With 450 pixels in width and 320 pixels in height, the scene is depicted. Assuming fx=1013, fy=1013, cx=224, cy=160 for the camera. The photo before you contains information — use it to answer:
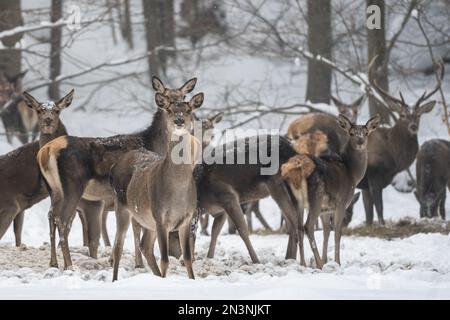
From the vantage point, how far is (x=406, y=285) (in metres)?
9.07

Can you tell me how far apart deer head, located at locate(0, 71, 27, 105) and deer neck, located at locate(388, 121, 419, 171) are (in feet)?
30.2

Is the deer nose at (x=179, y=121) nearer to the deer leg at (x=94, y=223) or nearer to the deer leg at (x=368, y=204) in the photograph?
the deer leg at (x=94, y=223)

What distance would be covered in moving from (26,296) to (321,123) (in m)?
9.39

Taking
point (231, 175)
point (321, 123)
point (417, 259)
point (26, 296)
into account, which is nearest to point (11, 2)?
point (321, 123)

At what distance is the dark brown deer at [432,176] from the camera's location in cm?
1705

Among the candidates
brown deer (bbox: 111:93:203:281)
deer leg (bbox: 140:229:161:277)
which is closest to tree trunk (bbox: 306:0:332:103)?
deer leg (bbox: 140:229:161:277)

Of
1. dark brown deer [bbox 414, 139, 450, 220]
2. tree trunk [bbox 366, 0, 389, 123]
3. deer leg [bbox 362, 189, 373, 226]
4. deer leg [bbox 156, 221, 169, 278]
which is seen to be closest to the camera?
deer leg [bbox 156, 221, 169, 278]

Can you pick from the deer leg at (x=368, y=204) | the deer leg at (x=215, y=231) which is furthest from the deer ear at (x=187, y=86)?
the deer leg at (x=368, y=204)

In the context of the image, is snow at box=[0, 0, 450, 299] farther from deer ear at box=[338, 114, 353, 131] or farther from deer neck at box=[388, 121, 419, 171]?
deer ear at box=[338, 114, 353, 131]

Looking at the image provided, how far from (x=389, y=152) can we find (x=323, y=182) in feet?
17.0

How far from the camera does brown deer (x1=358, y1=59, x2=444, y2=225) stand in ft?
54.3

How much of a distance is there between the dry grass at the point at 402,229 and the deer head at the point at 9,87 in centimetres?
973

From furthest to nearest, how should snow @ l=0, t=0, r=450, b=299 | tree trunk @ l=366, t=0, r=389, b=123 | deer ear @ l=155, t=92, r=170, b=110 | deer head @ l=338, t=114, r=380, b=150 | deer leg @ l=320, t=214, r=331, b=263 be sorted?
tree trunk @ l=366, t=0, r=389, b=123 → deer head @ l=338, t=114, r=380, b=150 → deer leg @ l=320, t=214, r=331, b=263 → deer ear @ l=155, t=92, r=170, b=110 → snow @ l=0, t=0, r=450, b=299

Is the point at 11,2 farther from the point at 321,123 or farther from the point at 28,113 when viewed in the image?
the point at 321,123
